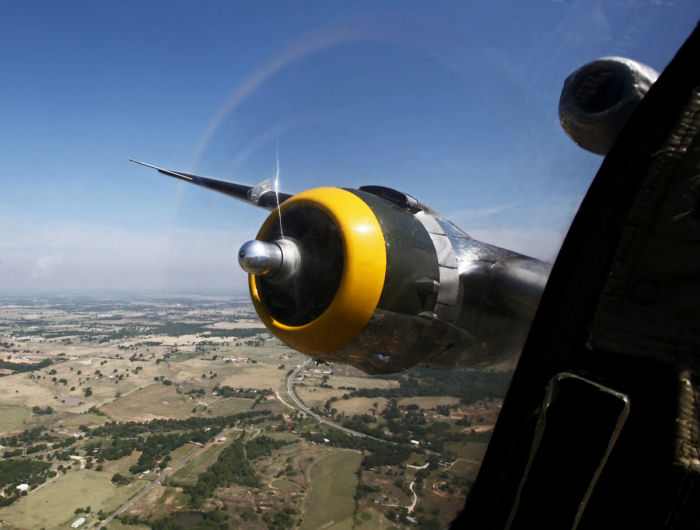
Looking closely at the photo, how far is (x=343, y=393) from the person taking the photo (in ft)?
129

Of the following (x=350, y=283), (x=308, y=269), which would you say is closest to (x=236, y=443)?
(x=308, y=269)

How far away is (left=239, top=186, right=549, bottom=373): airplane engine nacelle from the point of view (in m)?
2.96

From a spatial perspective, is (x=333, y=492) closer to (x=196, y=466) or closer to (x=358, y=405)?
(x=358, y=405)

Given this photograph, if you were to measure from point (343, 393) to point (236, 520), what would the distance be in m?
16.5

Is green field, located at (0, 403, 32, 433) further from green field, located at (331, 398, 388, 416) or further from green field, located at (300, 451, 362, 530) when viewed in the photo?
green field, located at (300, 451, 362, 530)

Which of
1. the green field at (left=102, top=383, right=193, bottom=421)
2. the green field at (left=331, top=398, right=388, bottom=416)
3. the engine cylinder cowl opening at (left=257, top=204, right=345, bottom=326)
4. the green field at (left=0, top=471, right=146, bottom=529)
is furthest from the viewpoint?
the green field at (left=102, top=383, right=193, bottom=421)

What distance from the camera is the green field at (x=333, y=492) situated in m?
20.2

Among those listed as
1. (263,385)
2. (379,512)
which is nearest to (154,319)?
(263,385)

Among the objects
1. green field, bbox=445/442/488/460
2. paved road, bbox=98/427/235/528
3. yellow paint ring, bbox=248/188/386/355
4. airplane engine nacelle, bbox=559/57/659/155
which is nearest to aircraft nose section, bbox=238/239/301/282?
yellow paint ring, bbox=248/188/386/355

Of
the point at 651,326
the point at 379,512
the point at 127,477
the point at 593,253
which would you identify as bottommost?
the point at 127,477

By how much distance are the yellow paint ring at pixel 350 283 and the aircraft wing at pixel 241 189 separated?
5.03ft

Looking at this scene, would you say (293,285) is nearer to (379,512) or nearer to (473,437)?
(473,437)

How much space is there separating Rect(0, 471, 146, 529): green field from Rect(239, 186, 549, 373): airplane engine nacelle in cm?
3368

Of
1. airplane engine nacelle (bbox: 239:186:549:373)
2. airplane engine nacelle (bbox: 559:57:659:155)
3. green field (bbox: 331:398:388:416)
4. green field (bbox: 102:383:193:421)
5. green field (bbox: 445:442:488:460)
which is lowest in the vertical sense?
green field (bbox: 102:383:193:421)
